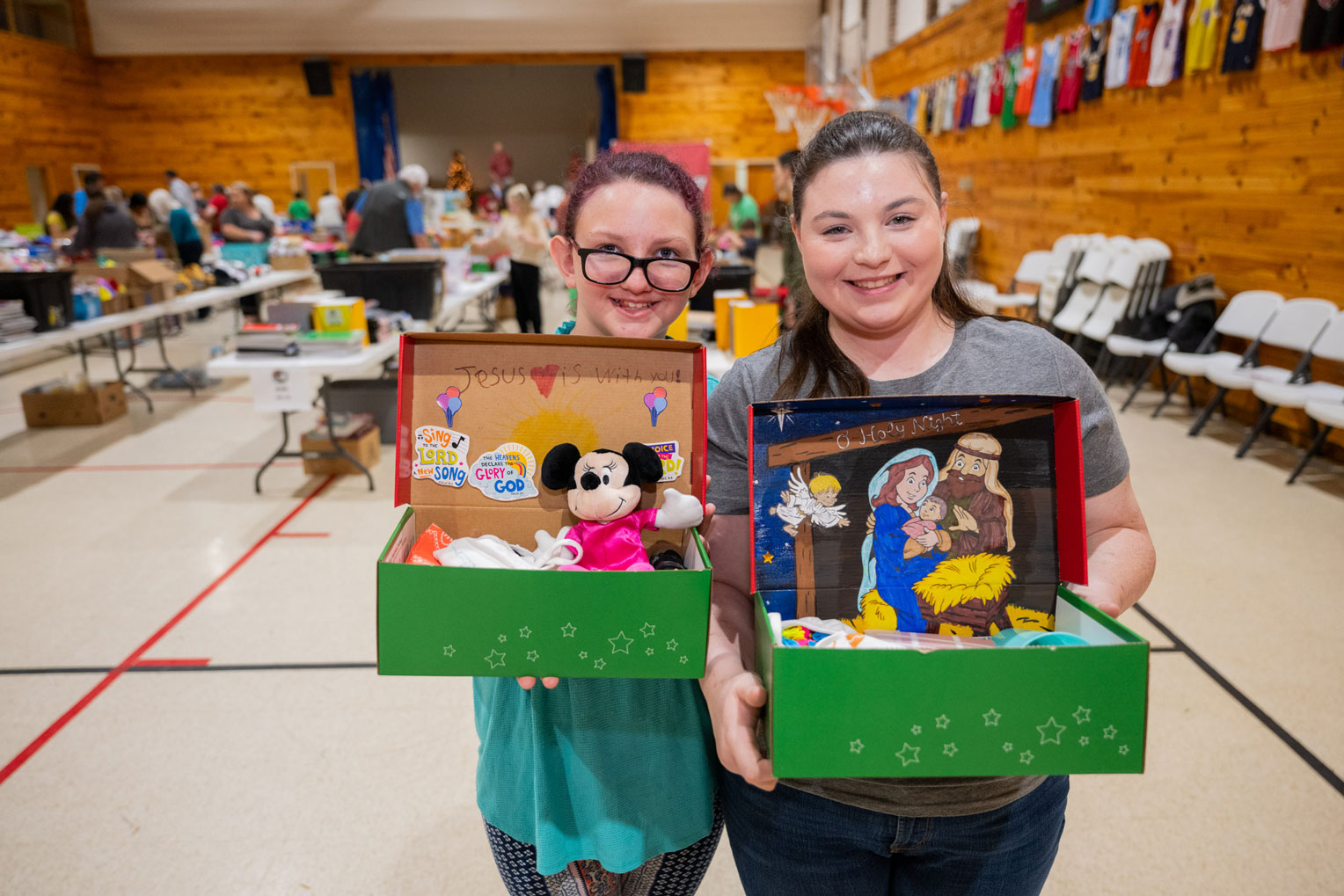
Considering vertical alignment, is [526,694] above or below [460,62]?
below

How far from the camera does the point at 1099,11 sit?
6574mm

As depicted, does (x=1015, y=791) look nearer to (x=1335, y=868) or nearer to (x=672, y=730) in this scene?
(x=672, y=730)

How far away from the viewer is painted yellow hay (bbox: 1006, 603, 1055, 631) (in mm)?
936

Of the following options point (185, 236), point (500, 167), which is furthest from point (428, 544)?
point (500, 167)

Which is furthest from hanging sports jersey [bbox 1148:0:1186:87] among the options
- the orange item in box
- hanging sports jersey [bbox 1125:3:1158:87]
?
the orange item in box

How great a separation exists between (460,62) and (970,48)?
11307mm

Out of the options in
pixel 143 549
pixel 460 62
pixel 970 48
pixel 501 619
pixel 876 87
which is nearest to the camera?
pixel 501 619

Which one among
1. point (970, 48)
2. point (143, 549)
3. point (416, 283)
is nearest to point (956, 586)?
point (143, 549)

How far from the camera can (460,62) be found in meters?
16.9

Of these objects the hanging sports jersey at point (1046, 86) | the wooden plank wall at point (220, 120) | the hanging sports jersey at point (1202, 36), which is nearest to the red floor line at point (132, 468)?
the hanging sports jersey at point (1202, 36)

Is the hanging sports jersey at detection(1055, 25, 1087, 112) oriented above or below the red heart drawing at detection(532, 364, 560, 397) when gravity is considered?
above

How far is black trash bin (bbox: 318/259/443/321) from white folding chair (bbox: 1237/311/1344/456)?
5.09 m

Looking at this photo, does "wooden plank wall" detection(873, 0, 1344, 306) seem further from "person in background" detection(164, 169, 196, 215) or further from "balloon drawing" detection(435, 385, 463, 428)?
"person in background" detection(164, 169, 196, 215)

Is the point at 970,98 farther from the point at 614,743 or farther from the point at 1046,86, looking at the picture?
the point at 614,743
